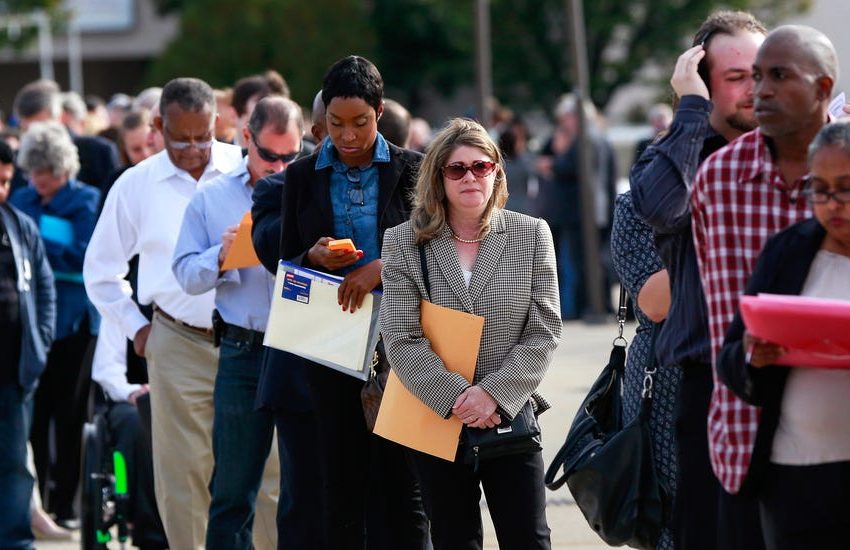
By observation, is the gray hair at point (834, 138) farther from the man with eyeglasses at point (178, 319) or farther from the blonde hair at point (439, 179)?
the man with eyeglasses at point (178, 319)

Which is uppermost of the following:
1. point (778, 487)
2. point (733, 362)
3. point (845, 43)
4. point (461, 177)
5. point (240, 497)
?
point (845, 43)

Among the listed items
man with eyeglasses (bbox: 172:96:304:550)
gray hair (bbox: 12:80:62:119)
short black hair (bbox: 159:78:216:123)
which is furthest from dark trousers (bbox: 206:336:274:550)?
gray hair (bbox: 12:80:62:119)

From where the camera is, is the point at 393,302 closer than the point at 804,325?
No

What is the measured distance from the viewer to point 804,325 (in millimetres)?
3443

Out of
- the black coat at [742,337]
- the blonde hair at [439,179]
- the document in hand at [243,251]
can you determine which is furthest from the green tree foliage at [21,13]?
the black coat at [742,337]

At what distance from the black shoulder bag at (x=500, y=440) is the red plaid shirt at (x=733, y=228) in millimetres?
1163

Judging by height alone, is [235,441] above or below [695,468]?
below

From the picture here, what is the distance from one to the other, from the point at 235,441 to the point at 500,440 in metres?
1.60

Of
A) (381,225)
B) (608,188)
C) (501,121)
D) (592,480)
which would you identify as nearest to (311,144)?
(381,225)

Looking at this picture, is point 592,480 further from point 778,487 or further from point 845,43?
point 845,43

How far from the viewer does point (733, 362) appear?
12.1 ft

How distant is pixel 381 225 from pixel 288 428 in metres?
0.82

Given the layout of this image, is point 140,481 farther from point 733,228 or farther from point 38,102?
point 38,102

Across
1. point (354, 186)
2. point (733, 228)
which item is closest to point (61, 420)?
point (354, 186)
